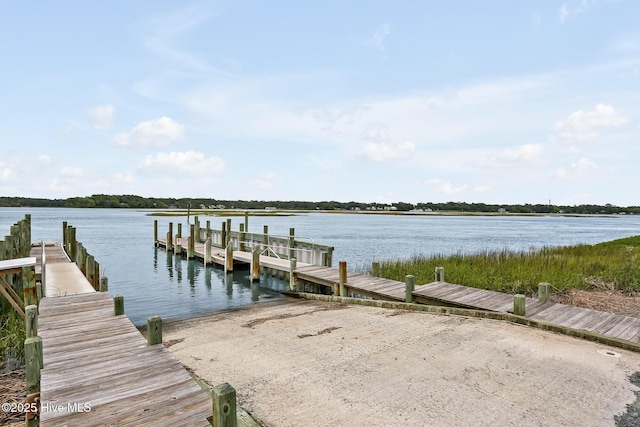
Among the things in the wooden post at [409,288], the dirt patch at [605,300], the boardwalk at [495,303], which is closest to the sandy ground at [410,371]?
the boardwalk at [495,303]

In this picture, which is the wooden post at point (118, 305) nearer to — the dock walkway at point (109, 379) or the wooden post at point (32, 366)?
the dock walkway at point (109, 379)

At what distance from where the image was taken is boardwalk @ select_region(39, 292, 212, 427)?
4.35 m

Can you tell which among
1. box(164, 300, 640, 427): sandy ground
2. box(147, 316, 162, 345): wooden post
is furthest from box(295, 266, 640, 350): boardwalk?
box(147, 316, 162, 345): wooden post

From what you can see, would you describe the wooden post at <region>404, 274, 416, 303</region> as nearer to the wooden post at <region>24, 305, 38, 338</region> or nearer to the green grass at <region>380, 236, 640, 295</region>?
the green grass at <region>380, 236, 640, 295</region>

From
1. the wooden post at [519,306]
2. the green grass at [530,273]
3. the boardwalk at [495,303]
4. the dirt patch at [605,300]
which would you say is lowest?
the dirt patch at [605,300]

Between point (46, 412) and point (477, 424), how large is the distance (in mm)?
5105

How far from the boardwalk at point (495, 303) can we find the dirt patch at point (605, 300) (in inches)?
131

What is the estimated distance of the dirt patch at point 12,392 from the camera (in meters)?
6.18

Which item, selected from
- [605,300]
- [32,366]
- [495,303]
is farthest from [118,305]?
[605,300]

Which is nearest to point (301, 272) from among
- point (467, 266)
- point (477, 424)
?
point (467, 266)

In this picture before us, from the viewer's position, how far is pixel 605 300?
13.5 meters

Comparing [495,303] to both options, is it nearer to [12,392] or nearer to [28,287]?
[12,392]

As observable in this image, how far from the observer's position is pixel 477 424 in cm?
512

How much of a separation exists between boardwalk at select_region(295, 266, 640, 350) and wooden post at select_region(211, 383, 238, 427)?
7812 mm
